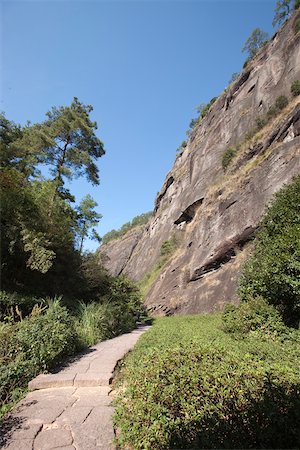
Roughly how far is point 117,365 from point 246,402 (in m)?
3.81

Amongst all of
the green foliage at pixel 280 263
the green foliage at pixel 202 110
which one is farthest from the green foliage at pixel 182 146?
the green foliage at pixel 280 263

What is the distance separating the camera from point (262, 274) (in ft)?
25.6

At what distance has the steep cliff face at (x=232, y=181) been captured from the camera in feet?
48.5

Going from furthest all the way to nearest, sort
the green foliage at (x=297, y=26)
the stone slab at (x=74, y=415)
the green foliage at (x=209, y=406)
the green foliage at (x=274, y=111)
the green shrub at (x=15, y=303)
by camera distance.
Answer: the green foliage at (x=297, y=26), the green foliage at (x=274, y=111), the green shrub at (x=15, y=303), the stone slab at (x=74, y=415), the green foliage at (x=209, y=406)

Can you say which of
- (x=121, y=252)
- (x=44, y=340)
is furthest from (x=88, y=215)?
(x=121, y=252)

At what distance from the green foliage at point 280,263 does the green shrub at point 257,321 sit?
471mm

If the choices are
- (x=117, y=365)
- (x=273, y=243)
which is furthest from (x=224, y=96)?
(x=117, y=365)

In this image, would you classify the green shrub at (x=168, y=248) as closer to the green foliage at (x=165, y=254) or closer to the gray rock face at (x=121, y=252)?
the green foliage at (x=165, y=254)

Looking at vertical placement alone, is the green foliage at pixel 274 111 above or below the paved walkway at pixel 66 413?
above

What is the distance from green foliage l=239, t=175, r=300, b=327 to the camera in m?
7.00

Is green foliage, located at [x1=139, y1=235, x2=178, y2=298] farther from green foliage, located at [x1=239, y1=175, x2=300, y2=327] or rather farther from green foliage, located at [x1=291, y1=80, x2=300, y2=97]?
green foliage, located at [x1=239, y1=175, x2=300, y2=327]

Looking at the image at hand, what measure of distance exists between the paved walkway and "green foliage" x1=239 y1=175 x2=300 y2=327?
15.6 ft

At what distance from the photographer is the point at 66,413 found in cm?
352

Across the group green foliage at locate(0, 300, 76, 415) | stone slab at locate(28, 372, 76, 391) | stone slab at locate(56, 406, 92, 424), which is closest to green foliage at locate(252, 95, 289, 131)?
green foliage at locate(0, 300, 76, 415)
